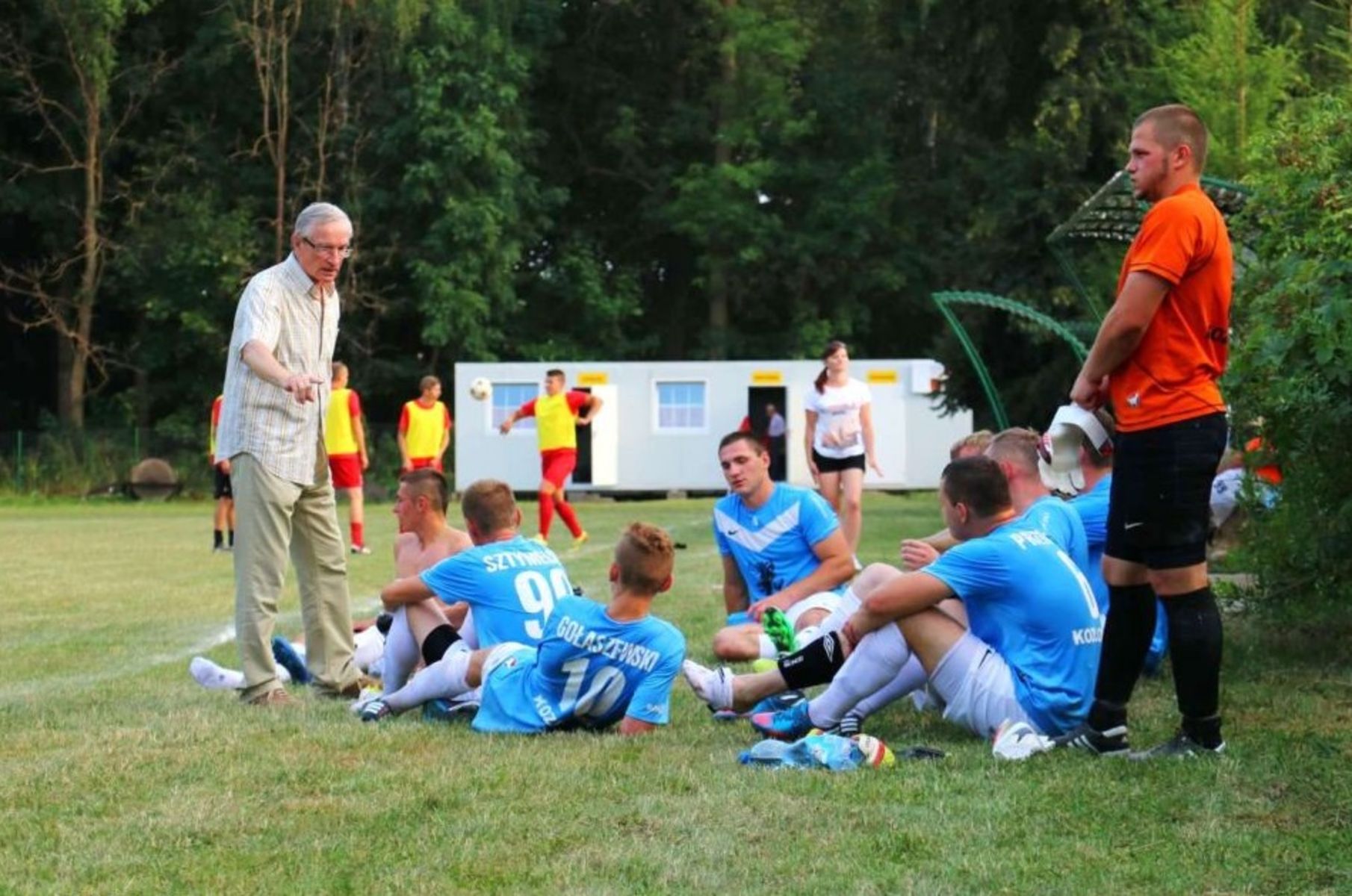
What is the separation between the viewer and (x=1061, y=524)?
23.0 ft

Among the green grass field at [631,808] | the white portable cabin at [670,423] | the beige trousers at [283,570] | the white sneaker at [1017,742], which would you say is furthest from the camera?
the white portable cabin at [670,423]

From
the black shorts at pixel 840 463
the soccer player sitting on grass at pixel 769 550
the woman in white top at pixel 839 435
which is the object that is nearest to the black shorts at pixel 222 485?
the woman in white top at pixel 839 435

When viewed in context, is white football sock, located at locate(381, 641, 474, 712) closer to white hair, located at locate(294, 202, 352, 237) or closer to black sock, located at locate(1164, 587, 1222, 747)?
white hair, located at locate(294, 202, 352, 237)

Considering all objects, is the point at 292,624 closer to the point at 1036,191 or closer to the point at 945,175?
the point at 1036,191

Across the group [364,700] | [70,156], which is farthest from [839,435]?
[70,156]

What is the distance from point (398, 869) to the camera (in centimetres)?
455

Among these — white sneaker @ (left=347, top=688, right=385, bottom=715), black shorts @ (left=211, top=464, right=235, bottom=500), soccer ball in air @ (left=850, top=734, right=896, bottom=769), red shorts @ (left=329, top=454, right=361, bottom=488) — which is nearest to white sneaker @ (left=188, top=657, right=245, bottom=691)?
white sneaker @ (left=347, top=688, right=385, bottom=715)

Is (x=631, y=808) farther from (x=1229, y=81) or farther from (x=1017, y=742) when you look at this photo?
(x=1229, y=81)

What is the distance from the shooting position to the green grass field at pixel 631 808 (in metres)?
4.47

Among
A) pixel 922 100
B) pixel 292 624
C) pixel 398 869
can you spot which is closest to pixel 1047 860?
pixel 398 869

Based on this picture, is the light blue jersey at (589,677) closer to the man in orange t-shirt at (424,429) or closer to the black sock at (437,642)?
the black sock at (437,642)

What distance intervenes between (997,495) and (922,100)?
138 feet

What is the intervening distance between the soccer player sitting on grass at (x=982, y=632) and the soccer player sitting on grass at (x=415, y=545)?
7.53 ft

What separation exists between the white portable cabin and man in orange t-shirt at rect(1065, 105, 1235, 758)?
29723mm
